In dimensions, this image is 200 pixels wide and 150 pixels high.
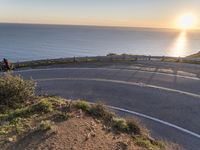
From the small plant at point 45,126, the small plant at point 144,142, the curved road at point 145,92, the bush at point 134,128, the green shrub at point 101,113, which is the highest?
the small plant at point 45,126

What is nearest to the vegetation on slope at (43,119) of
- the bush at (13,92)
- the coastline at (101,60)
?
the bush at (13,92)

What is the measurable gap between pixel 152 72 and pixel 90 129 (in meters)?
14.1

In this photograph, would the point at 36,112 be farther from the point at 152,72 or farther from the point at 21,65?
the point at 21,65

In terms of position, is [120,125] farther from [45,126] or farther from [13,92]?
[13,92]

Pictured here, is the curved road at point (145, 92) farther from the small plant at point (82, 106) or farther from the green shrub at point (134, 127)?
the small plant at point (82, 106)

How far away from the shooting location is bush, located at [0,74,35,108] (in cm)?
1105

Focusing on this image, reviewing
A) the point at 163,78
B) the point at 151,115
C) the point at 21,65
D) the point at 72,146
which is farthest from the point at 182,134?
the point at 21,65

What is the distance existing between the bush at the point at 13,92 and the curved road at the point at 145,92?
459cm

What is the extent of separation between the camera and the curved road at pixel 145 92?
11.6 metres

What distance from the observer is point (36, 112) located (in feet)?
33.0

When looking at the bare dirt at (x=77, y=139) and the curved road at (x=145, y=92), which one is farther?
the curved road at (x=145, y=92)

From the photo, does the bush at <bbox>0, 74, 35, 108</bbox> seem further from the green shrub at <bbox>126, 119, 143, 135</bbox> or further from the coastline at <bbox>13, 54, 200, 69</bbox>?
the coastline at <bbox>13, 54, 200, 69</bbox>

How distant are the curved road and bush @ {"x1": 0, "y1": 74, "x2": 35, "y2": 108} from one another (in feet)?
15.1

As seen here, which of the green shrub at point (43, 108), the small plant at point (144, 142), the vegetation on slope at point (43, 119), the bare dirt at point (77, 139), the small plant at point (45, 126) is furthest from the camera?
the green shrub at point (43, 108)
